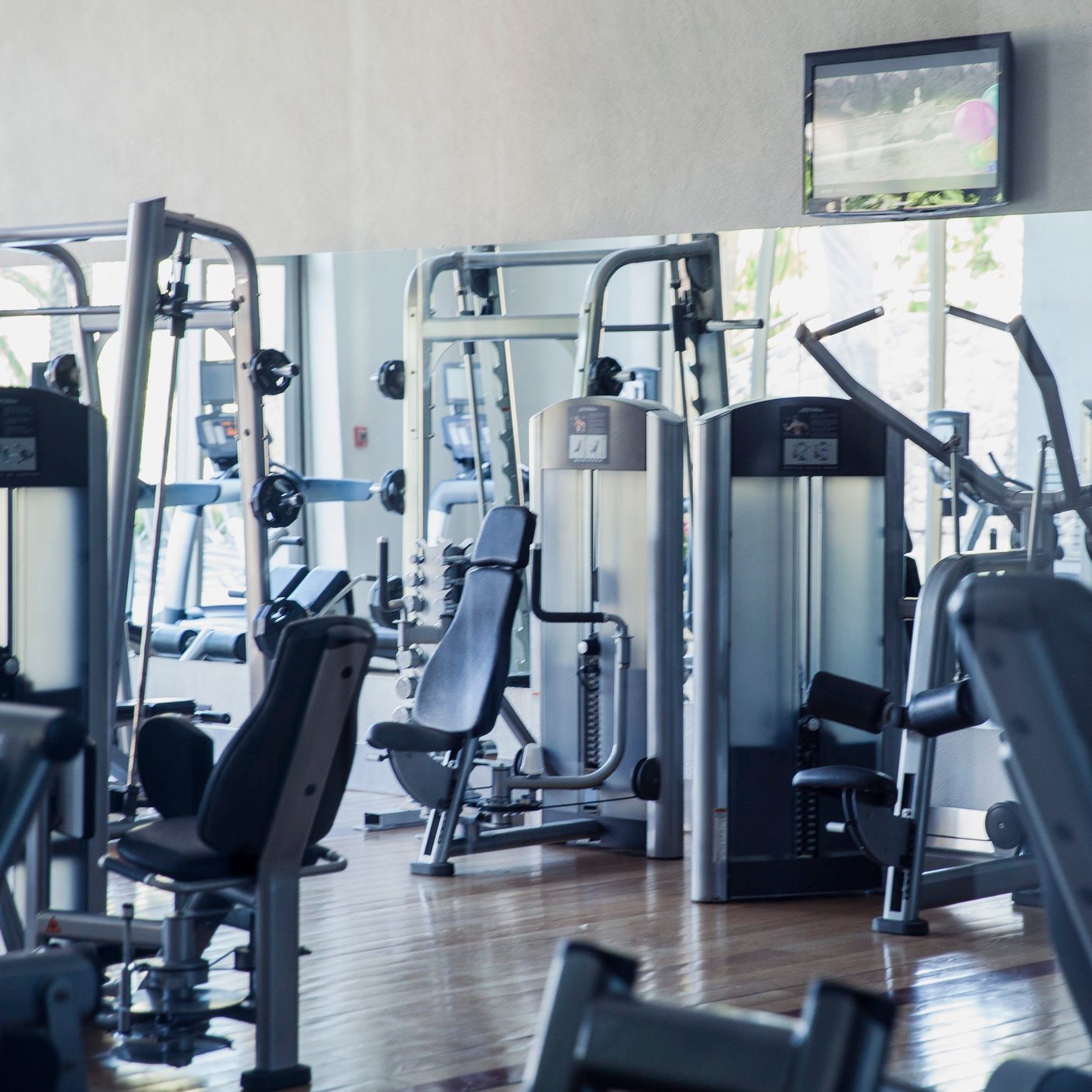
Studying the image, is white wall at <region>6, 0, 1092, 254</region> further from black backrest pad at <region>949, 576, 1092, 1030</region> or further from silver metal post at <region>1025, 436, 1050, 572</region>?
black backrest pad at <region>949, 576, 1092, 1030</region>

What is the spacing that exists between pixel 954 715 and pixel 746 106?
3.10 metres

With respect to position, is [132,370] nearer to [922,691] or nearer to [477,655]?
[477,655]

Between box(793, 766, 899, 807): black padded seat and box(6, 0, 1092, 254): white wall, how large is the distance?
202cm

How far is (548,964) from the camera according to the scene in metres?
4.27

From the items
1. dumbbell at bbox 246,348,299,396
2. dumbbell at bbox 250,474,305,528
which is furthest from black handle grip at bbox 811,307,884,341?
dumbbell at bbox 250,474,305,528

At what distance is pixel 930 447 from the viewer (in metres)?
4.77

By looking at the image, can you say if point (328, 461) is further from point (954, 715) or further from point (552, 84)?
point (954, 715)

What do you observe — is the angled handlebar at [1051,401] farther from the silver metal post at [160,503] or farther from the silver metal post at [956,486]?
the silver metal post at [160,503]

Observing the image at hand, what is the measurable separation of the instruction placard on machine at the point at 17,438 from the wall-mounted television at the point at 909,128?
3078 mm

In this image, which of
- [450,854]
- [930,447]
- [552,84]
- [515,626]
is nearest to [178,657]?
[515,626]

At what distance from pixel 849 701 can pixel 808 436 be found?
854mm

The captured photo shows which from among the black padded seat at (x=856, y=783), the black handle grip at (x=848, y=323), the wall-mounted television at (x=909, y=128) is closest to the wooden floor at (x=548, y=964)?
the black padded seat at (x=856, y=783)

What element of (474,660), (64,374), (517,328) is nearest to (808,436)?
(474,660)

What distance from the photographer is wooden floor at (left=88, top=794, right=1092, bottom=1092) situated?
3.48 metres
